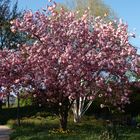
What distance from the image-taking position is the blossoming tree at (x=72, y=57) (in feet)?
59.5

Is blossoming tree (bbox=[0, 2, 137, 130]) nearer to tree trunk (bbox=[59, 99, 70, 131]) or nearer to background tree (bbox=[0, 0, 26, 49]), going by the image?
tree trunk (bbox=[59, 99, 70, 131])

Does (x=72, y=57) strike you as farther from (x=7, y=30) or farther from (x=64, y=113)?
(x=7, y=30)

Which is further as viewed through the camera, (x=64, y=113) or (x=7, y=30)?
(x=7, y=30)

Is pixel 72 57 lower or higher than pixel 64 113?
higher

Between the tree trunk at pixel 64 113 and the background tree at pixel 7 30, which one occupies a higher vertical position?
the background tree at pixel 7 30

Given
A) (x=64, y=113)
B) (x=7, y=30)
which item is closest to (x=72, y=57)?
(x=64, y=113)

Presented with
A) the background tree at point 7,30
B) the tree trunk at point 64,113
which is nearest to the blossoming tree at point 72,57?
the tree trunk at point 64,113

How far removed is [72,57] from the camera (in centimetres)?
1788

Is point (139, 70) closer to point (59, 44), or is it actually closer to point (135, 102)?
point (59, 44)

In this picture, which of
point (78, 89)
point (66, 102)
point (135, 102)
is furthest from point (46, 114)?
point (78, 89)

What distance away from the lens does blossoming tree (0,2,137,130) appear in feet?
59.5

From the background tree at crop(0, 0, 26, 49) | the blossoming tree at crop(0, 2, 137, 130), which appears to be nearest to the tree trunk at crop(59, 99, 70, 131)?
the blossoming tree at crop(0, 2, 137, 130)

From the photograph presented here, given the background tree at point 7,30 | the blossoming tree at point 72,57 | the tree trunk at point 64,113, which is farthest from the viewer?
the background tree at point 7,30

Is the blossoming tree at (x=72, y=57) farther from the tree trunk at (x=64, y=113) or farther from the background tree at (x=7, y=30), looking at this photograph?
the background tree at (x=7, y=30)
